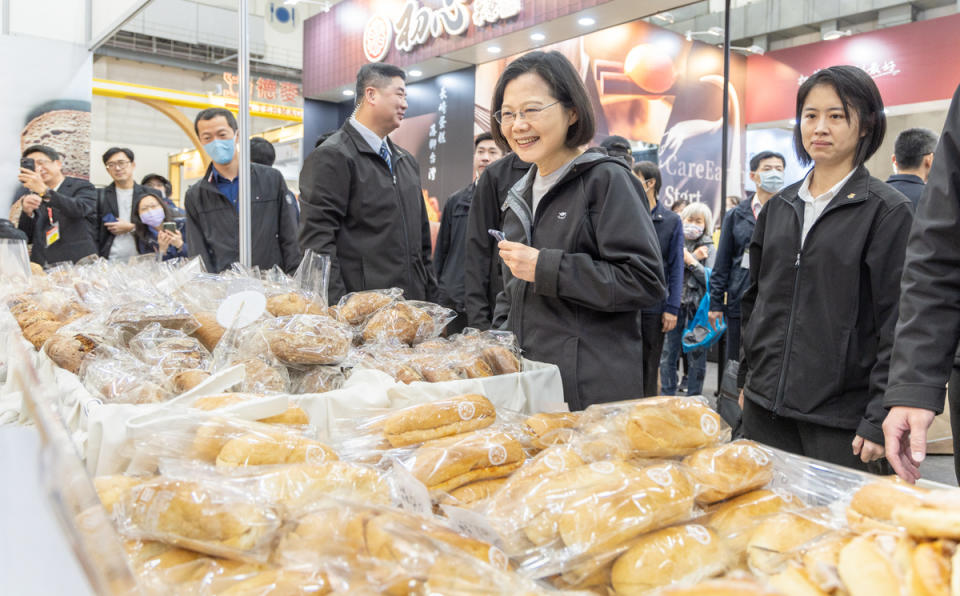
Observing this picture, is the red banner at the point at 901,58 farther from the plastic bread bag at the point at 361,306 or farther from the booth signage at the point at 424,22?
the plastic bread bag at the point at 361,306

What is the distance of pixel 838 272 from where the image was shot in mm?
1846

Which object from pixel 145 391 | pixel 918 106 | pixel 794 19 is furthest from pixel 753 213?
pixel 145 391

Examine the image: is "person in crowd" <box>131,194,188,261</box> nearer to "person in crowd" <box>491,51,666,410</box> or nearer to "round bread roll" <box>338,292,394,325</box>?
"round bread roll" <box>338,292,394,325</box>

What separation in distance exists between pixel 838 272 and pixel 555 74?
0.93 m

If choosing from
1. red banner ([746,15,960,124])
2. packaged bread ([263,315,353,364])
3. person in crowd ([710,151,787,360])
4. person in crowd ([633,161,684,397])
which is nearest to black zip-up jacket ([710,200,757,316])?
person in crowd ([710,151,787,360])

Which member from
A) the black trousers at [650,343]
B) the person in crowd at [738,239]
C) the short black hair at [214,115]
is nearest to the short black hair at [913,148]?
the person in crowd at [738,239]

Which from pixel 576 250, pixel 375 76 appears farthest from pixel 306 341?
pixel 375 76

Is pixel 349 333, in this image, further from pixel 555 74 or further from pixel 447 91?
pixel 447 91

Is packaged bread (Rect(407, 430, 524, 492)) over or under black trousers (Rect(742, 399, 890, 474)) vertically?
over

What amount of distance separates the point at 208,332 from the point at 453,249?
2.68 meters

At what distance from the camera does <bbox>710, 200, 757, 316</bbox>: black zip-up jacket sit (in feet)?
14.2

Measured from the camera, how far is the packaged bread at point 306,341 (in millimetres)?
1506

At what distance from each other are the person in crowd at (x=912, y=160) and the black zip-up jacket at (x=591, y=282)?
219cm

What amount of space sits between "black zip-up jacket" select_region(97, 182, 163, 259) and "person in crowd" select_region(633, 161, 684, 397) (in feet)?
11.6
